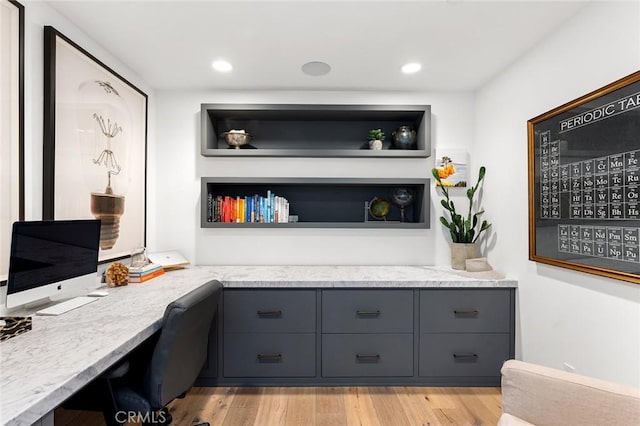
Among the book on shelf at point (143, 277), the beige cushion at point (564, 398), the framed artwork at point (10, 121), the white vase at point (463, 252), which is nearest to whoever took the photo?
the beige cushion at point (564, 398)

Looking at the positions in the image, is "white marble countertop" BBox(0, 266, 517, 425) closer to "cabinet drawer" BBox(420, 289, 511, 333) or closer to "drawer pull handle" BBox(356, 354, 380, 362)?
"cabinet drawer" BBox(420, 289, 511, 333)

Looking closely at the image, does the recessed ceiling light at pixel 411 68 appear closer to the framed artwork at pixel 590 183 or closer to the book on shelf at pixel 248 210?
the framed artwork at pixel 590 183

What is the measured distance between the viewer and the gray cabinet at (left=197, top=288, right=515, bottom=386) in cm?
224

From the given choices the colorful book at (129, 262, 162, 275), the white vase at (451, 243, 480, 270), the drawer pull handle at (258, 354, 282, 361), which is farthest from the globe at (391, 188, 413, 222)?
the colorful book at (129, 262, 162, 275)

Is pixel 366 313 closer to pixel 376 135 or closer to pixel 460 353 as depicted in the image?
pixel 460 353

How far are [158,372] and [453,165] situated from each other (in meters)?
2.64

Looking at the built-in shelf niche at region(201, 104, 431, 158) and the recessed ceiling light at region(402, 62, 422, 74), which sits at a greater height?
the recessed ceiling light at region(402, 62, 422, 74)

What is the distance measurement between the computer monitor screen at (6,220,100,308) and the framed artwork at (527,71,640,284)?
8.78 ft

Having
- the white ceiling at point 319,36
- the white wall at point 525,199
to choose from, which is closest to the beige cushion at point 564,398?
the white wall at point 525,199

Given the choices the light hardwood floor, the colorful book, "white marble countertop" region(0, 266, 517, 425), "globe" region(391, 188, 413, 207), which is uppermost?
"globe" region(391, 188, 413, 207)

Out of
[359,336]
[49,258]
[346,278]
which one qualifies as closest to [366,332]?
[359,336]

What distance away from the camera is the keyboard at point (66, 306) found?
60.1 inches

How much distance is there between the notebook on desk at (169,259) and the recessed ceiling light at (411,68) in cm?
234

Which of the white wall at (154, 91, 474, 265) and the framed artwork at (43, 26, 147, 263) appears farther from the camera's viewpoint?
the white wall at (154, 91, 474, 265)
